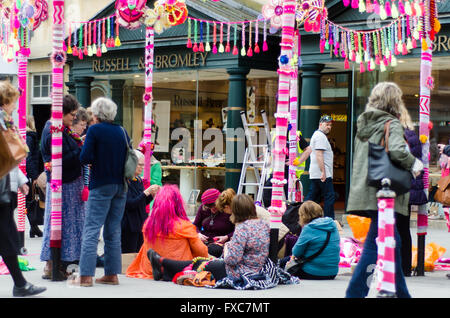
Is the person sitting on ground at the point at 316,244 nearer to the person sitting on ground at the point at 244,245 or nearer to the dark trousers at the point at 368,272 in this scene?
the person sitting on ground at the point at 244,245

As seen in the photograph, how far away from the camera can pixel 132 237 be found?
9.53 metres

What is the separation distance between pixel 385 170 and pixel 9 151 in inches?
121

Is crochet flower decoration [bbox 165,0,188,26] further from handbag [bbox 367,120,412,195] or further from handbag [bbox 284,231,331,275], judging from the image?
handbag [bbox 367,120,412,195]

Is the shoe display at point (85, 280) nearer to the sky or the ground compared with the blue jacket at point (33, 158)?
nearer to the ground

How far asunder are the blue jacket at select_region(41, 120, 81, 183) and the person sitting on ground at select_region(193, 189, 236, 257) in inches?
71.9

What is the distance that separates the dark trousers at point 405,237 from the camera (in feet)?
→ 26.4

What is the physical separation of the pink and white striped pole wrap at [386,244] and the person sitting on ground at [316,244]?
8.76 feet

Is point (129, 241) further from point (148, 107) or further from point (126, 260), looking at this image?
point (148, 107)

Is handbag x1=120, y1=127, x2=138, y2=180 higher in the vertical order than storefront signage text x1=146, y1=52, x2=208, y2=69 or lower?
lower

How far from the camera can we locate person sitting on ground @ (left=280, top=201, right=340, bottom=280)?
28.1ft

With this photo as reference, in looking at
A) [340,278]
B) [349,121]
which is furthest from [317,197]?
[340,278]

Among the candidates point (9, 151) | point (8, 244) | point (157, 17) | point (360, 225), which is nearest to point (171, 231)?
point (8, 244)

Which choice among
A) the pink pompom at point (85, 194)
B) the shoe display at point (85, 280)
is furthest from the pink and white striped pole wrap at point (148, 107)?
the shoe display at point (85, 280)

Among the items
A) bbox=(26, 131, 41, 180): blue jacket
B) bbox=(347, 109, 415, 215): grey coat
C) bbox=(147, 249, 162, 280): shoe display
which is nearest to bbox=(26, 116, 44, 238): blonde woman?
bbox=(26, 131, 41, 180): blue jacket
